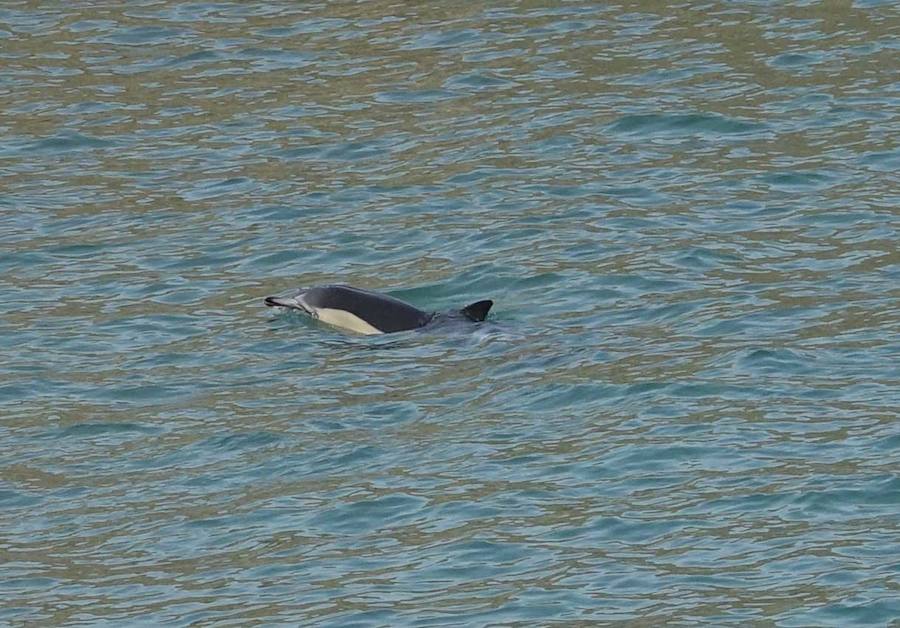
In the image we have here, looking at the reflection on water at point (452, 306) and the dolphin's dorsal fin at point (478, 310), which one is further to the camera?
the dolphin's dorsal fin at point (478, 310)

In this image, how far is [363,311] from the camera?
12.7 m

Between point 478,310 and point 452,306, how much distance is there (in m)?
0.96

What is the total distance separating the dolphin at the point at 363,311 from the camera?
12.6m

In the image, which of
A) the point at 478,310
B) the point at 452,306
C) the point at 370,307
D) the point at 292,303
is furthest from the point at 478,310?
the point at 292,303

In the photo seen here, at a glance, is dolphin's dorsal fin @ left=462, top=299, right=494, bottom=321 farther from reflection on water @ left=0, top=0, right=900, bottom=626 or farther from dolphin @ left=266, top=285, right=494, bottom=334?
reflection on water @ left=0, top=0, right=900, bottom=626

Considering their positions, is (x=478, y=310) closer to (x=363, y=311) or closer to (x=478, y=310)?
(x=478, y=310)

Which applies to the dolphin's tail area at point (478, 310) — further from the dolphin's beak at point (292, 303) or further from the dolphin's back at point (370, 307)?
the dolphin's beak at point (292, 303)

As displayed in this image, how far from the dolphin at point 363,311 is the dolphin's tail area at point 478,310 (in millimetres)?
12

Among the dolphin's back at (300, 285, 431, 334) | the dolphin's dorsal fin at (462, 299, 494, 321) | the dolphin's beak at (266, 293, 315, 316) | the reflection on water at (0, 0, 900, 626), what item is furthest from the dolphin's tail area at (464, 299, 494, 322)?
the dolphin's beak at (266, 293, 315, 316)

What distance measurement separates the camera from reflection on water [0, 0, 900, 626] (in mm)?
9062

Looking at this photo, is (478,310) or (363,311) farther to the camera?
(363,311)

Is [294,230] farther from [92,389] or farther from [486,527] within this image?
[486,527]

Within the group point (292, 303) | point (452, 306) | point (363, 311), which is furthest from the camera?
point (452, 306)

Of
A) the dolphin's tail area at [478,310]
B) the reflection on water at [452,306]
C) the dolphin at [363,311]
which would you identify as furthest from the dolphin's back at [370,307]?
the dolphin's tail area at [478,310]
